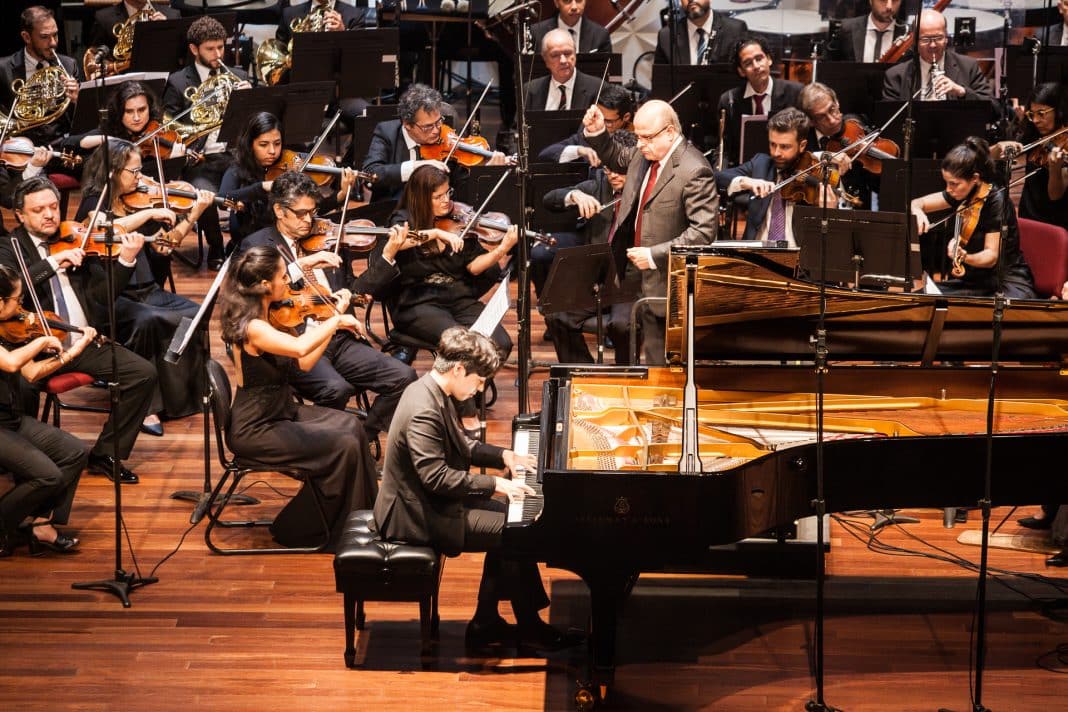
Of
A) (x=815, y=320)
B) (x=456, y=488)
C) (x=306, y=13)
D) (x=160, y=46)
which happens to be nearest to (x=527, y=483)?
(x=456, y=488)

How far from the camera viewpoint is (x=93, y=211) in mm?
6340

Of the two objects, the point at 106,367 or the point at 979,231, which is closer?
the point at 106,367

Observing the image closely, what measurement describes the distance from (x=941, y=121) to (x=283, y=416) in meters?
4.47

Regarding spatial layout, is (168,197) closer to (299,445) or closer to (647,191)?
(299,445)

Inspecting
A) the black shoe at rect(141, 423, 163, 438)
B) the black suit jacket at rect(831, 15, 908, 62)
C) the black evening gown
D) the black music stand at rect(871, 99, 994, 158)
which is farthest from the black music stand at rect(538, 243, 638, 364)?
the black suit jacket at rect(831, 15, 908, 62)

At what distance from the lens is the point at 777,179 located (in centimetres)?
688

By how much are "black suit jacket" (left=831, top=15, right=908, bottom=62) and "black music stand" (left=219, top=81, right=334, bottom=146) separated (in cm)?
392

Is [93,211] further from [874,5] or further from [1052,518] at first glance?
[874,5]

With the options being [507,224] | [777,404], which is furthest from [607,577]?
[507,224]

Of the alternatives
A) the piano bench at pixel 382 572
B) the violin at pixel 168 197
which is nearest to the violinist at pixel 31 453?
the violin at pixel 168 197

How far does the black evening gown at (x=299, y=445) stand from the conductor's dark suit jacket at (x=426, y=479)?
2.89ft

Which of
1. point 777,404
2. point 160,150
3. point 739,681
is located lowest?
point 739,681

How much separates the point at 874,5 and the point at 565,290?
15.7 feet

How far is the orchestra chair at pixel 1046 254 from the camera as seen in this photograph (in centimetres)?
647
